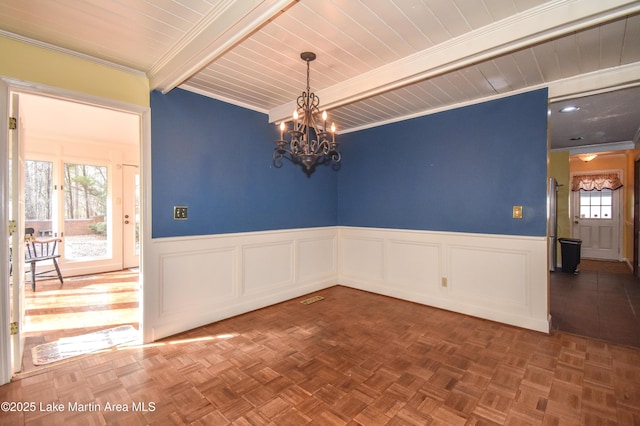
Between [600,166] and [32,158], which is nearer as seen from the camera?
[32,158]

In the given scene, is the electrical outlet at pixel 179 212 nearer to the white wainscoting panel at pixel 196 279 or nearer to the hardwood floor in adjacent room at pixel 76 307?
the white wainscoting panel at pixel 196 279

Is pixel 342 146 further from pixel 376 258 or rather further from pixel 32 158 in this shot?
pixel 32 158

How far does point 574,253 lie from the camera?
5484 mm

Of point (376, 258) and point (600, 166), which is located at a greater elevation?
point (600, 166)

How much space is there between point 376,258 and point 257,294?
5.82ft

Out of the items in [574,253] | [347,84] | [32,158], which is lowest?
[574,253]

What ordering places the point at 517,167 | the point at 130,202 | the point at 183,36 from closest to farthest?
the point at 183,36 < the point at 517,167 < the point at 130,202

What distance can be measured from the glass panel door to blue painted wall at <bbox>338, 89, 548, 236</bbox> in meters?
4.78

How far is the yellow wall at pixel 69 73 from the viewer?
2.15 meters

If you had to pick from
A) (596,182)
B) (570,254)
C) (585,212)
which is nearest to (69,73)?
(570,254)

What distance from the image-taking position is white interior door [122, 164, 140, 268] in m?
6.02

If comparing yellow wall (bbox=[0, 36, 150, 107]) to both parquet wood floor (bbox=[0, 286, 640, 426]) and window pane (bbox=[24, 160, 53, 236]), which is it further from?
window pane (bbox=[24, 160, 53, 236])

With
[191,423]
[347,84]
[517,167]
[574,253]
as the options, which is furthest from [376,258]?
[574,253]

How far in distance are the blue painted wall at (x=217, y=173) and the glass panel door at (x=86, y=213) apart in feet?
12.8
